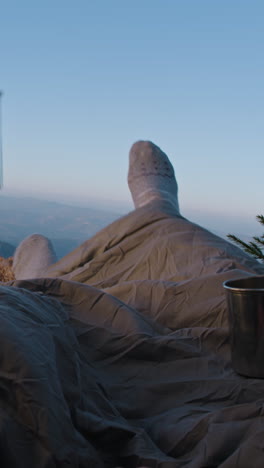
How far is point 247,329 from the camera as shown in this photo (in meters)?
0.86

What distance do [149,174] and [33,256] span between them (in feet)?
3.61

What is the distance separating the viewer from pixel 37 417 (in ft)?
1.92

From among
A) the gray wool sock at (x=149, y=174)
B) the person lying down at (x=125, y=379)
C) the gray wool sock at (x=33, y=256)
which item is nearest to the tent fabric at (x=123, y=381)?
the person lying down at (x=125, y=379)

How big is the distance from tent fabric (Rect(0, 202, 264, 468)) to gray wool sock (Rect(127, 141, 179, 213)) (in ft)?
6.84

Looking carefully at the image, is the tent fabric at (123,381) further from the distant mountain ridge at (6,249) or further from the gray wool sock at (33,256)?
the distant mountain ridge at (6,249)

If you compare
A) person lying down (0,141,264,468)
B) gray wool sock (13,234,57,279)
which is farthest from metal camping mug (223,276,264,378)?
gray wool sock (13,234,57,279)

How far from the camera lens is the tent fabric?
59 centimetres

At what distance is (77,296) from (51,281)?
68 mm

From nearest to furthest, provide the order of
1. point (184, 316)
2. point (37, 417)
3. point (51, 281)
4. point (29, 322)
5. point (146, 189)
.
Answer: point (37, 417) → point (29, 322) → point (51, 281) → point (184, 316) → point (146, 189)

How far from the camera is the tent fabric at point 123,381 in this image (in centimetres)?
59

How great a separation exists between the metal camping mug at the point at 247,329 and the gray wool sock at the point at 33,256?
174 centimetres

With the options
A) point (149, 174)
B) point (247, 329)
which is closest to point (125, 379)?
point (247, 329)

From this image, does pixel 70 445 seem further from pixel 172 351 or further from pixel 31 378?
pixel 172 351

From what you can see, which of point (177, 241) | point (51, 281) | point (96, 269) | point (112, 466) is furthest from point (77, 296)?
point (96, 269)
